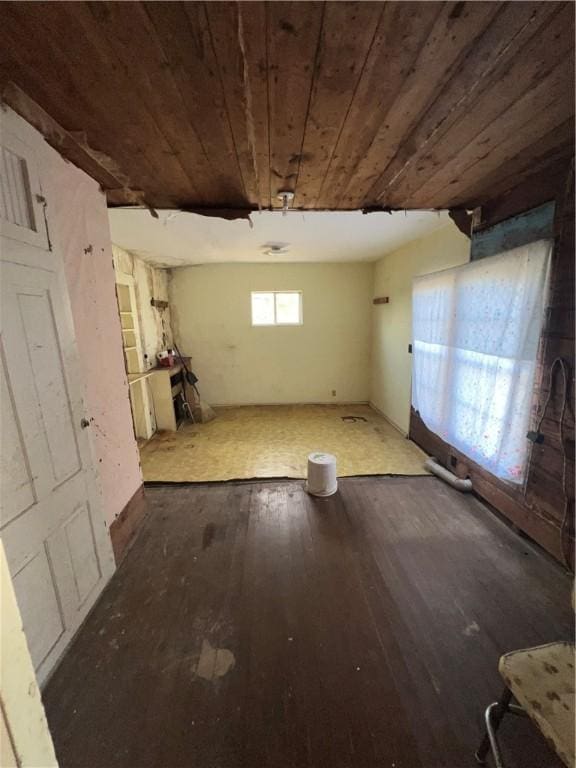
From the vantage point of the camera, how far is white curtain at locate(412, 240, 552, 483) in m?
1.84

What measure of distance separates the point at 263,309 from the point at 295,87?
4011 millimetres

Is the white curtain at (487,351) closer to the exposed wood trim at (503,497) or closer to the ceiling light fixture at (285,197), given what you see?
the exposed wood trim at (503,497)

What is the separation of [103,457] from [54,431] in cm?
55

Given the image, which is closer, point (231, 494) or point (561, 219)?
point (561, 219)

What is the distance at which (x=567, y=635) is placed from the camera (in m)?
1.41

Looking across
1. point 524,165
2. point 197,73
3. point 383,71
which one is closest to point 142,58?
point 197,73

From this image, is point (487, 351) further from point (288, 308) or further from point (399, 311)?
point (288, 308)

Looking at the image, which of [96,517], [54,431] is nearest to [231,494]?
[96,517]

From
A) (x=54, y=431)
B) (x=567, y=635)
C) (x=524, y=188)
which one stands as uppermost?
(x=524, y=188)

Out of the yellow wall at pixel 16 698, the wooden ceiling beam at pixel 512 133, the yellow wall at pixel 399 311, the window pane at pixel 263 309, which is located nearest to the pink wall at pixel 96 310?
the yellow wall at pixel 16 698

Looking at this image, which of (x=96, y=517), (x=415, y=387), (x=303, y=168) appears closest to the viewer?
(x=96, y=517)

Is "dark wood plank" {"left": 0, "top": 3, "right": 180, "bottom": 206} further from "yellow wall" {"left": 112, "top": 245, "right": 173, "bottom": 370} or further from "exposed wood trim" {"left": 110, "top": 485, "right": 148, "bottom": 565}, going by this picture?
"yellow wall" {"left": 112, "top": 245, "right": 173, "bottom": 370}

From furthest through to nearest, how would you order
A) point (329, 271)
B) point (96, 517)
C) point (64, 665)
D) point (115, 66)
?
point (329, 271) → point (96, 517) → point (64, 665) → point (115, 66)

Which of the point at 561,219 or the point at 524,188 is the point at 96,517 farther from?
the point at 524,188
